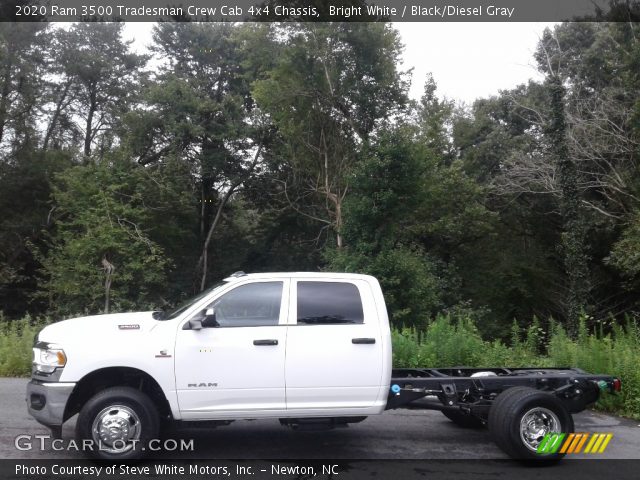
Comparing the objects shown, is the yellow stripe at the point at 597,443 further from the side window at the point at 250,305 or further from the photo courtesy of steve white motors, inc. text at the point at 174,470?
the side window at the point at 250,305

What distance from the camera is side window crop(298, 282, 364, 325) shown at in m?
6.92

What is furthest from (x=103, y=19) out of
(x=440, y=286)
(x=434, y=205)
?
(x=440, y=286)

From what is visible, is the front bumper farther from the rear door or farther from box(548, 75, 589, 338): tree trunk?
box(548, 75, 589, 338): tree trunk

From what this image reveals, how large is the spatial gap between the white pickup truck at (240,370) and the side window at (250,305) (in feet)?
0.04

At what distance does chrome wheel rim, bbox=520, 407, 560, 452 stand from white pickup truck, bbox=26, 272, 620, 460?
0.04 feet

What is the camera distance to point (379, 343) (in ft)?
22.4

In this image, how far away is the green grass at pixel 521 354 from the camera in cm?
959

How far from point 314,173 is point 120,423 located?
2926 centimetres

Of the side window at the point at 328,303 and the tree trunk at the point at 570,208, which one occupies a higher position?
the tree trunk at the point at 570,208

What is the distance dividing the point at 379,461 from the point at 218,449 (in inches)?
72.2

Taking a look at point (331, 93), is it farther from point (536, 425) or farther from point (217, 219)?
point (536, 425)

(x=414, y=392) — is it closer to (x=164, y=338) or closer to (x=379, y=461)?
(x=379, y=461)

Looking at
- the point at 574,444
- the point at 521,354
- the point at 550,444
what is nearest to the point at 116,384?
the point at 550,444

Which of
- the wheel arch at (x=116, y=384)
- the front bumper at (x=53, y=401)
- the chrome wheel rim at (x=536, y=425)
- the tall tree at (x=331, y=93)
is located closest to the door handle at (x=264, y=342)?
the wheel arch at (x=116, y=384)
